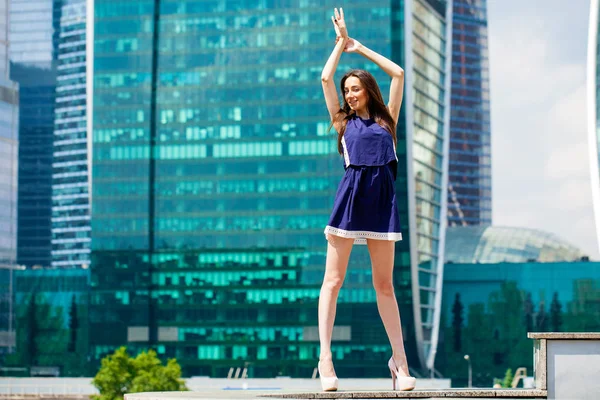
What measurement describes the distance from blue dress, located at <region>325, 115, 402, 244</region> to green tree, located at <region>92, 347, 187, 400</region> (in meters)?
78.9

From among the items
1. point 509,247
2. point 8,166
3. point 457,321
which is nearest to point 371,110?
point 457,321

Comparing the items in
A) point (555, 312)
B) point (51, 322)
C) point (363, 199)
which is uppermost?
point (363, 199)

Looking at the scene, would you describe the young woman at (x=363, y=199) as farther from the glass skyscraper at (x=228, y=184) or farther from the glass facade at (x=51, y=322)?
the glass facade at (x=51, y=322)

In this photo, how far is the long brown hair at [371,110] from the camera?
43.8ft

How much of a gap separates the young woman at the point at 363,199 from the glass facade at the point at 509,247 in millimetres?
155013

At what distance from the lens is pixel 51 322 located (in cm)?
14775

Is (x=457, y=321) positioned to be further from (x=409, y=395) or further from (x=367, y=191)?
(x=409, y=395)

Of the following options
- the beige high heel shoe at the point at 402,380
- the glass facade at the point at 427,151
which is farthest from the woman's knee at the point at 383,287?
the glass facade at the point at 427,151

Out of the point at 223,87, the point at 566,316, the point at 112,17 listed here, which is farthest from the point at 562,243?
the point at 112,17

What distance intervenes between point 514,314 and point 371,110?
443 ft

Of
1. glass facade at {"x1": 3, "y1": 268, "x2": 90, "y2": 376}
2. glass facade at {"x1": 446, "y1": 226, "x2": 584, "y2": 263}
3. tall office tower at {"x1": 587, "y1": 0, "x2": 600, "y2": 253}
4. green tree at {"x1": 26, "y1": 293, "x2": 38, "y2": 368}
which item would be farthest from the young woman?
glass facade at {"x1": 446, "y1": 226, "x2": 584, "y2": 263}

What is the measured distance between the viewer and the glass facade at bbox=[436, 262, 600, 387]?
144 meters

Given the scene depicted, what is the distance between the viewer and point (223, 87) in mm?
136250

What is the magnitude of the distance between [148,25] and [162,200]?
18.9m
